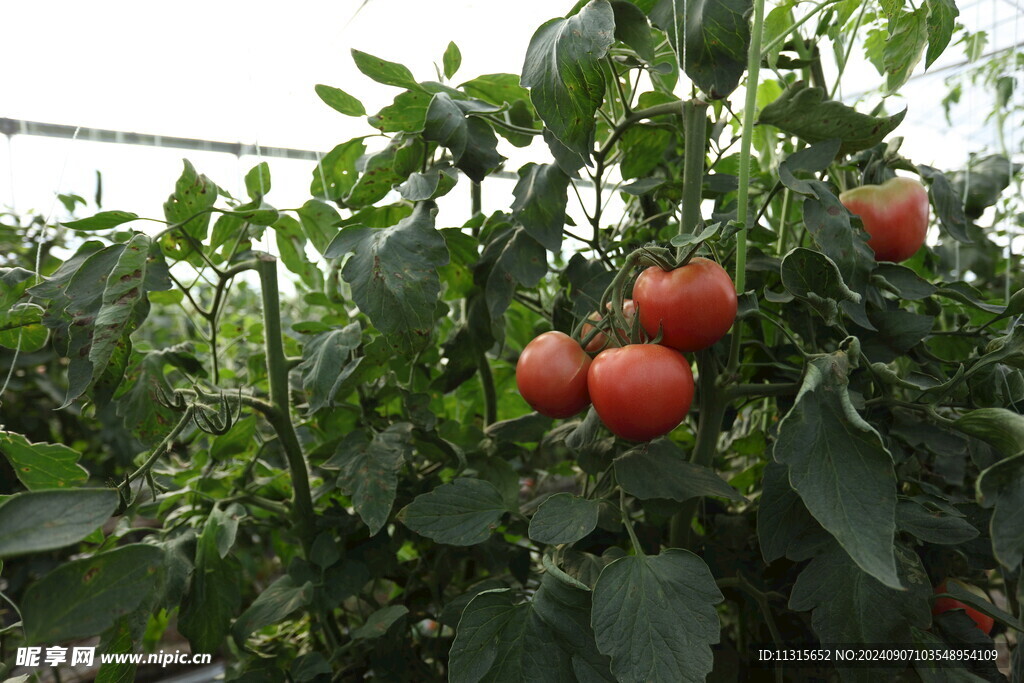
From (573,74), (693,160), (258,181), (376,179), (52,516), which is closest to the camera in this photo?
(52,516)

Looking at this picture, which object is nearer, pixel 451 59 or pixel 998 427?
pixel 998 427

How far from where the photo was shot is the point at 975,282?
0.98 metres

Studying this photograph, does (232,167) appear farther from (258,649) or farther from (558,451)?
(258,649)

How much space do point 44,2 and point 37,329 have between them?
3.77 feet

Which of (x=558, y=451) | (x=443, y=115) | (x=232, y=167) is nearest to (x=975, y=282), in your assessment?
(x=558, y=451)

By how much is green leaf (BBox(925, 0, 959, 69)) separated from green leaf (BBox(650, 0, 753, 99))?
14 cm

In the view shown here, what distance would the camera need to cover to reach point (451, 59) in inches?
26.7

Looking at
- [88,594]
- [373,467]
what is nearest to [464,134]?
[373,467]

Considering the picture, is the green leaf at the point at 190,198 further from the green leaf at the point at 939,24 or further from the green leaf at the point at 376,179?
the green leaf at the point at 939,24

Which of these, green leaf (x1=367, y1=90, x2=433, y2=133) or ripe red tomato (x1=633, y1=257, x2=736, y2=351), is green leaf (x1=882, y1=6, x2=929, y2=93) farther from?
green leaf (x1=367, y1=90, x2=433, y2=133)

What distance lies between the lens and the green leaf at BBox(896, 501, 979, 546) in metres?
0.43

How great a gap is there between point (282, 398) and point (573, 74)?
0.44 metres

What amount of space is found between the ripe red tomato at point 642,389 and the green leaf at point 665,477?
0.12ft

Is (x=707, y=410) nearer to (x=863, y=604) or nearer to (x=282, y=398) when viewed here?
(x=863, y=604)
